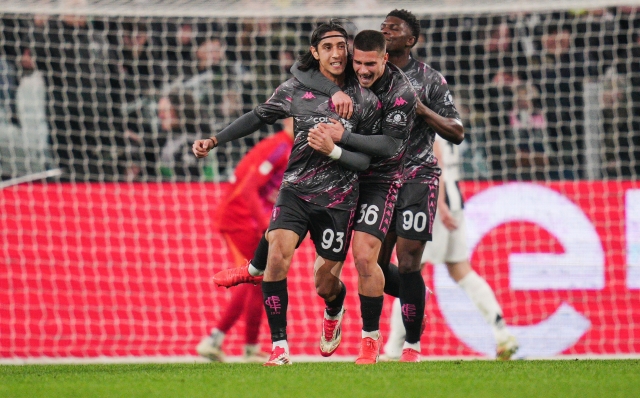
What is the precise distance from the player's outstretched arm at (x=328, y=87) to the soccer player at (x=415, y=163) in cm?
85

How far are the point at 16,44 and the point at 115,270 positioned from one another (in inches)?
107

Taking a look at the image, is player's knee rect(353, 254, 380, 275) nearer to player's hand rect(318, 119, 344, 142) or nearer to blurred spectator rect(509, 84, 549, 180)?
player's hand rect(318, 119, 344, 142)

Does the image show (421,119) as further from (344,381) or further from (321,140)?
(344,381)

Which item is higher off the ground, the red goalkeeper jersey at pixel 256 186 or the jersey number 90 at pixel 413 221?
the red goalkeeper jersey at pixel 256 186

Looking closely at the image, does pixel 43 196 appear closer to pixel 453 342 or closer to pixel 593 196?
pixel 453 342

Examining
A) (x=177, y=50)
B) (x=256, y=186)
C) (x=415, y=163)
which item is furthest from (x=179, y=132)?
(x=415, y=163)

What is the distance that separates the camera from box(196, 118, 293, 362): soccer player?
8.16 metres

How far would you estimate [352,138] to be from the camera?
234 inches

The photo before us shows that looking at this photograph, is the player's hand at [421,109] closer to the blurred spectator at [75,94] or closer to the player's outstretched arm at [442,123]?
the player's outstretched arm at [442,123]

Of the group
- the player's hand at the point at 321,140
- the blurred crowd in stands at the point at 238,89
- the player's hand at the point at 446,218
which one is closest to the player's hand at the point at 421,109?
the player's hand at the point at 321,140

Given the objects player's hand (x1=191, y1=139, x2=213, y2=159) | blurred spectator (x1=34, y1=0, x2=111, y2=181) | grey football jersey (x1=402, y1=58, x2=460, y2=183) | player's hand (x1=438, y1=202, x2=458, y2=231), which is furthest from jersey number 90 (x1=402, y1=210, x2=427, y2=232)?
blurred spectator (x1=34, y1=0, x2=111, y2=181)

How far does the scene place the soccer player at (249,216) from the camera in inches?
321

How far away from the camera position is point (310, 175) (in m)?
6.12

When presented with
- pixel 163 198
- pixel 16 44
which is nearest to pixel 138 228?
pixel 163 198
